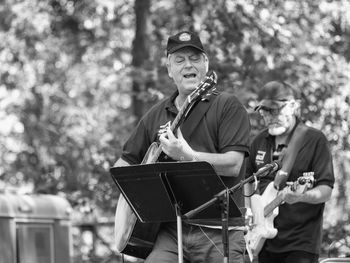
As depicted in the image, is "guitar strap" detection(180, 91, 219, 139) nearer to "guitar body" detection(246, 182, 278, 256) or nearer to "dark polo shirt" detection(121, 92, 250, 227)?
"dark polo shirt" detection(121, 92, 250, 227)

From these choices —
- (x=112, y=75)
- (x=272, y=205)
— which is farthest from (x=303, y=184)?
(x=112, y=75)

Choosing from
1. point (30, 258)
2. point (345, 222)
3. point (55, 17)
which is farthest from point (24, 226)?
point (55, 17)

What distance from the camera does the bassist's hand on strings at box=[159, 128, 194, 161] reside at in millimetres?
5116

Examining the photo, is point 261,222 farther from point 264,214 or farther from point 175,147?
point 175,147

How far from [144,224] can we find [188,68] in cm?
102

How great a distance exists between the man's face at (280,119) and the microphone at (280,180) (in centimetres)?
36

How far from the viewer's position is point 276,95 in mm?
6980

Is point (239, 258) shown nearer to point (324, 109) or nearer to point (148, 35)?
point (324, 109)

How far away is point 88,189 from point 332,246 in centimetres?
339

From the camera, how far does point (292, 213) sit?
22.3 feet

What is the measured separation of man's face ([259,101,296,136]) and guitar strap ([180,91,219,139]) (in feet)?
4.83

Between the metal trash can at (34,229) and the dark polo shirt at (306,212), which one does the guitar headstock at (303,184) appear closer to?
the dark polo shirt at (306,212)

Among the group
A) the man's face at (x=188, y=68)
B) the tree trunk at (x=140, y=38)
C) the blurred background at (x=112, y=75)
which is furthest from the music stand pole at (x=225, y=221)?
the tree trunk at (x=140, y=38)

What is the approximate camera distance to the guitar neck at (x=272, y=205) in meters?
6.77
